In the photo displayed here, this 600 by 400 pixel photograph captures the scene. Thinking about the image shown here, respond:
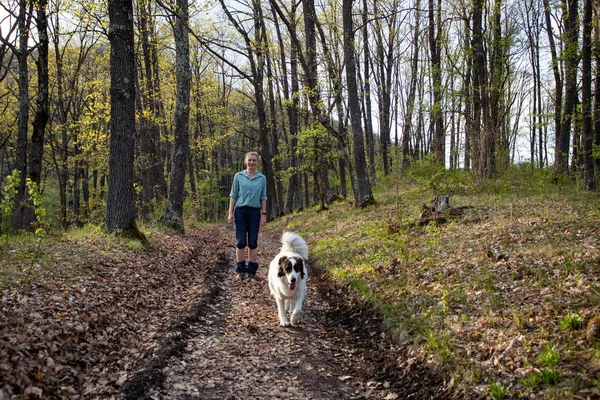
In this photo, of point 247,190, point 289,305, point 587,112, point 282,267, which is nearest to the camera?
point 282,267

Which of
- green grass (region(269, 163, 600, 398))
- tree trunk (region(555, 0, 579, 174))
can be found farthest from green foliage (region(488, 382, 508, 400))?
tree trunk (region(555, 0, 579, 174))

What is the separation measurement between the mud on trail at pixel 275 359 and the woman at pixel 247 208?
1.57 m

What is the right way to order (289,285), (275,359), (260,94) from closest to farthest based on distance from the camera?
(275,359), (289,285), (260,94)

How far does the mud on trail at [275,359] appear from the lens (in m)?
3.94

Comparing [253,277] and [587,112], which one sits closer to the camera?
[253,277]

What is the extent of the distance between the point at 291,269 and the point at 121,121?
19.5 ft

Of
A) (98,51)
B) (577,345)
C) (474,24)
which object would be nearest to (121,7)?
(577,345)

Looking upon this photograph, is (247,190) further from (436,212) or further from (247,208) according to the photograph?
(436,212)

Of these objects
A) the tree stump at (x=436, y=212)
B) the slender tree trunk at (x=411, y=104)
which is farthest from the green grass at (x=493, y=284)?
the slender tree trunk at (x=411, y=104)

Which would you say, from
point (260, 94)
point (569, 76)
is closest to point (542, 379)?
point (569, 76)

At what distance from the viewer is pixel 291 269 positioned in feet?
19.7

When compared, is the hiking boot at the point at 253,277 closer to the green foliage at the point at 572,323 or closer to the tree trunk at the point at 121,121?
the tree trunk at the point at 121,121

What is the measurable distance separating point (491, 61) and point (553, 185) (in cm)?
639

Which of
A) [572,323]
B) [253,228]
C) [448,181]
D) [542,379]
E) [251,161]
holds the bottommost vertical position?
[542,379]
